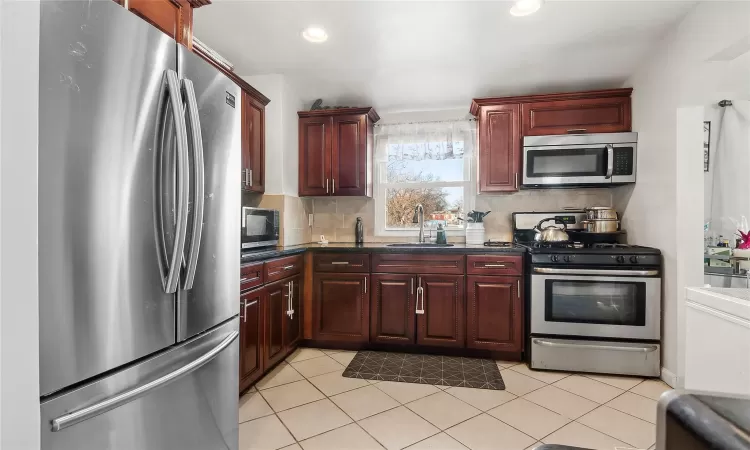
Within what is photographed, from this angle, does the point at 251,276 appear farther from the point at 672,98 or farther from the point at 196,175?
the point at 672,98

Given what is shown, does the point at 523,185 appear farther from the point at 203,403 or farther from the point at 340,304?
the point at 203,403

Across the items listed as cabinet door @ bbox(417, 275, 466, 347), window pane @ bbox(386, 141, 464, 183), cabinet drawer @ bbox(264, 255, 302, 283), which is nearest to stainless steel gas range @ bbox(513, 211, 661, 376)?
cabinet door @ bbox(417, 275, 466, 347)

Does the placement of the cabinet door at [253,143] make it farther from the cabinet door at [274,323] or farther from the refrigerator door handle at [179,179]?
the refrigerator door handle at [179,179]

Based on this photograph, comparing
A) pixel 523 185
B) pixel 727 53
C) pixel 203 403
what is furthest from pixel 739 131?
pixel 203 403

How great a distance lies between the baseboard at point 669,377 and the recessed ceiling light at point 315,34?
3.35 m

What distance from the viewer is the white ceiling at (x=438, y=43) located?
210cm

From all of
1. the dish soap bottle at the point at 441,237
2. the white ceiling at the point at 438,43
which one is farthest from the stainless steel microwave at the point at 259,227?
the dish soap bottle at the point at 441,237

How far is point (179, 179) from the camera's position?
3.28 ft

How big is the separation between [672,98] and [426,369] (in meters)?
2.59

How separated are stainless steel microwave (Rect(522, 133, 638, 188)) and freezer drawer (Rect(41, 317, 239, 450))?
2.79 metres

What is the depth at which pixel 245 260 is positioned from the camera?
2.13 metres

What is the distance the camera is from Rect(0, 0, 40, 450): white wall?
64 centimetres

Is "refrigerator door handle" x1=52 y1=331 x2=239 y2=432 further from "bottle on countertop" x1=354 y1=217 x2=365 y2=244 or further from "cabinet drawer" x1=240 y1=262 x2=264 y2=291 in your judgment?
"bottle on countertop" x1=354 y1=217 x2=365 y2=244

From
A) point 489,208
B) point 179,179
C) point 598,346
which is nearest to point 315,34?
point 179,179
